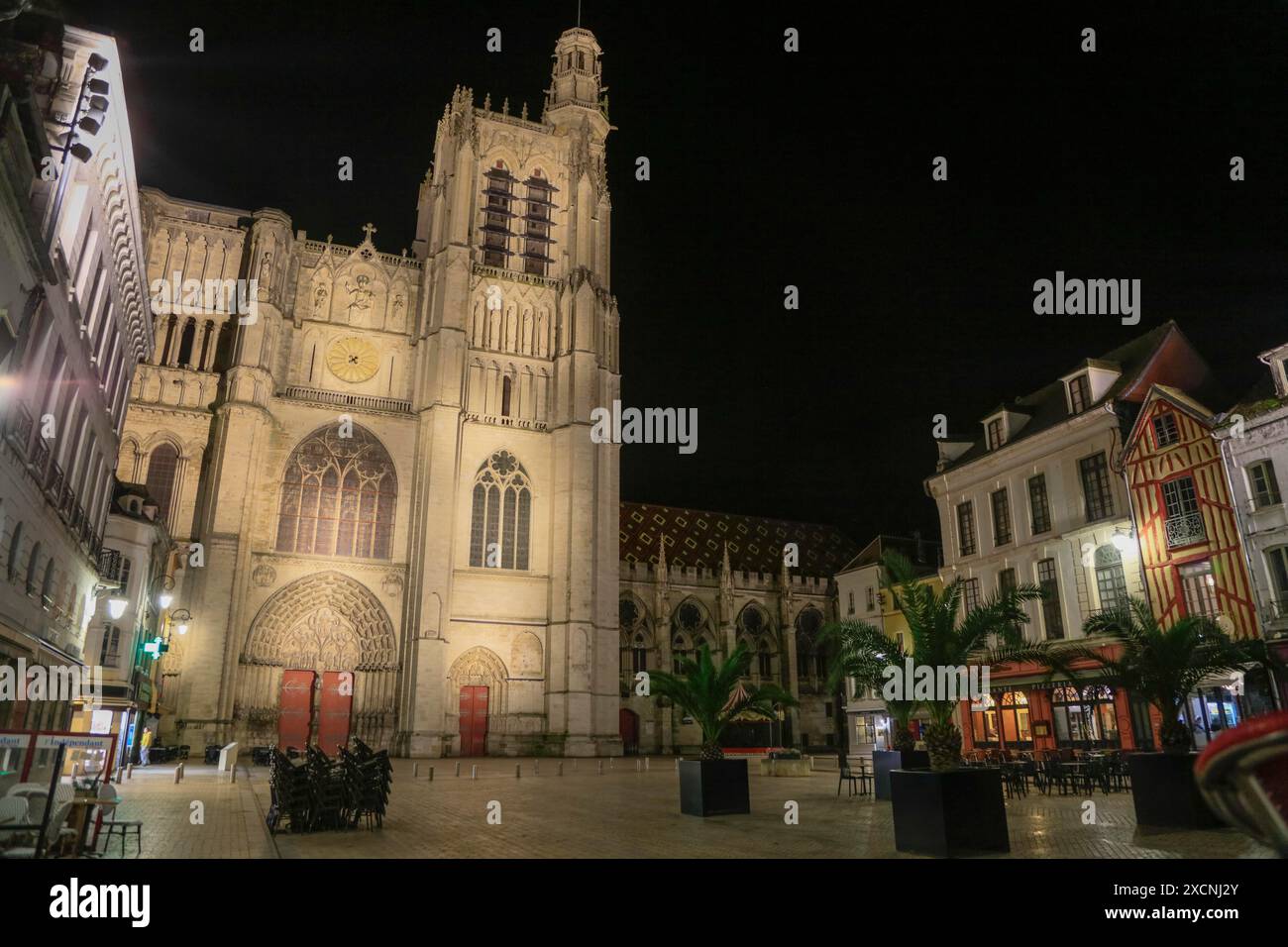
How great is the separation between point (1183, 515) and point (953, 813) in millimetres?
17328

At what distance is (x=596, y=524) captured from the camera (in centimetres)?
3631

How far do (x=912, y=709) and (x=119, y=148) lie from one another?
17261 millimetres

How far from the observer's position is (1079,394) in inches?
999

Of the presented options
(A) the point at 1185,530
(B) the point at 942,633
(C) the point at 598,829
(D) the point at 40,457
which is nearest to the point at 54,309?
(D) the point at 40,457

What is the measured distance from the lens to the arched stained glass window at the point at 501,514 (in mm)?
35875

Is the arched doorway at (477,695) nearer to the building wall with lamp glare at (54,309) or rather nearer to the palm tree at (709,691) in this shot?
the building wall with lamp glare at (54,309)

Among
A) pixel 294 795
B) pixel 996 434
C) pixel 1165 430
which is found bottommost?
pixel 294 795

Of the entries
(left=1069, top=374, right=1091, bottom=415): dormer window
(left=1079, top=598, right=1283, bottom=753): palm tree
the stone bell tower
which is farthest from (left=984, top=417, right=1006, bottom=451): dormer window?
the stone bell tower

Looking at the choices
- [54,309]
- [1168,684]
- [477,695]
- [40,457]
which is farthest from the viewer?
[477,695]

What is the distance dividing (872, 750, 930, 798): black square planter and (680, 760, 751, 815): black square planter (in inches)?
138

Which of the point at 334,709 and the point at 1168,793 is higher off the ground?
the point at 334,709

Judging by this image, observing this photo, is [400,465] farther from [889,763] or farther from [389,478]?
[889,763]

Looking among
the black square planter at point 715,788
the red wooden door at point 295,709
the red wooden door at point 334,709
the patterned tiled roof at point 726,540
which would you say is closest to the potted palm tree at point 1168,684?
the black square planter at point 715,788
